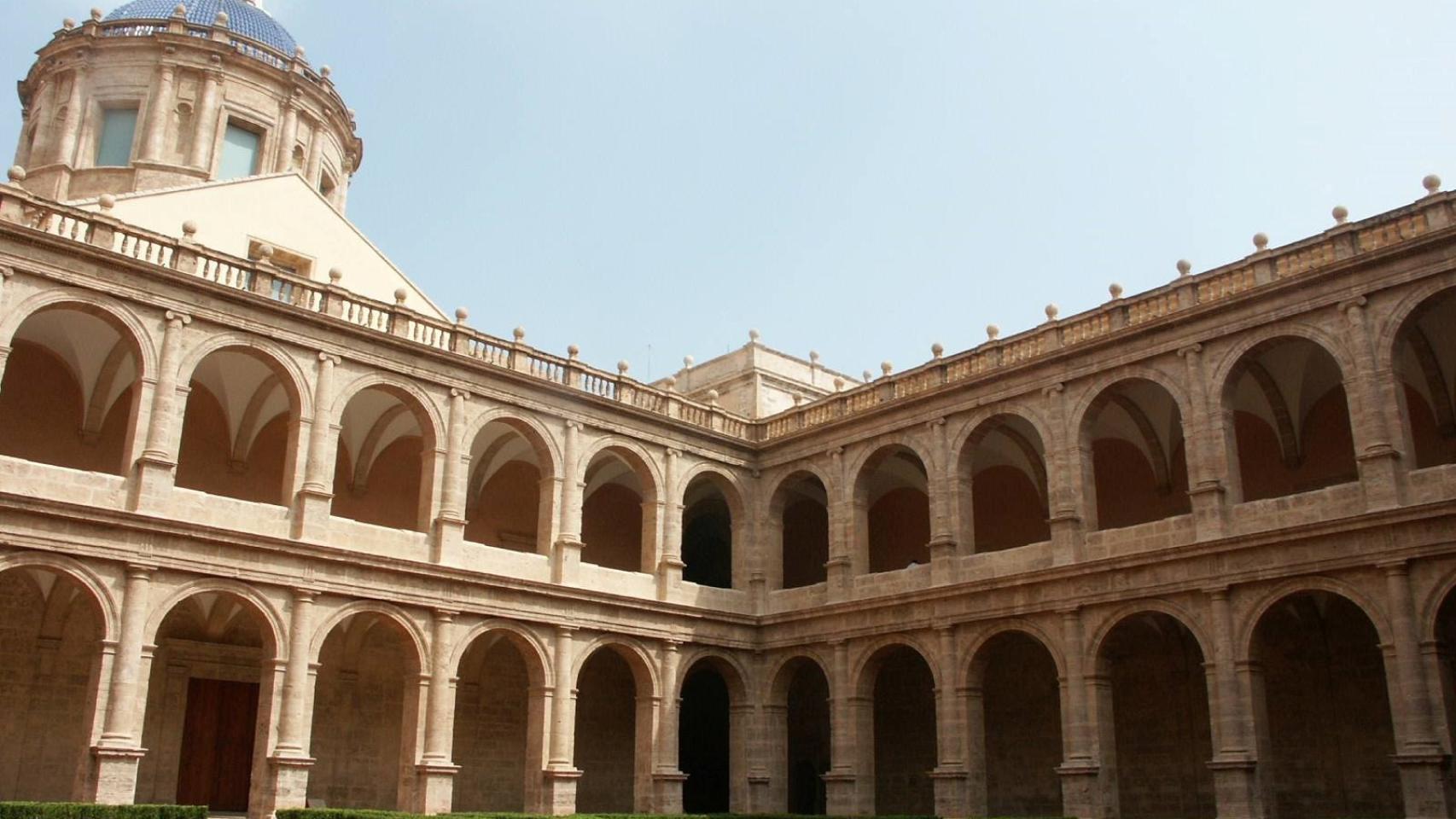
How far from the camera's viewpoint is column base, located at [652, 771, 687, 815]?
77.4ft

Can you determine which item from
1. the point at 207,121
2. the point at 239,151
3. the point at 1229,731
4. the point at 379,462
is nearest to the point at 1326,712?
the point at 1229,731

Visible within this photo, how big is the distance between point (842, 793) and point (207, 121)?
69.3ft

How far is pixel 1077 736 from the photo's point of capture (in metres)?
20.5

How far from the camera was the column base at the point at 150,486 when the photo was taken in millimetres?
18500

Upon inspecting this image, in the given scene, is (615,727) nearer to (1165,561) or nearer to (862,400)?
(862,400)

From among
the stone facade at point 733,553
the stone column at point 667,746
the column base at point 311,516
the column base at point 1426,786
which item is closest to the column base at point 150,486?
the stone facade at point 733,553

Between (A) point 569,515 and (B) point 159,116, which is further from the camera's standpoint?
(B) point 159,116

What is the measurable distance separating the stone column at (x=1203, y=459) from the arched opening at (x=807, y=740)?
A: 428 inches

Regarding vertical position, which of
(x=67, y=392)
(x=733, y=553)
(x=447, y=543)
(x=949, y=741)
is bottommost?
(x=949, y=741)

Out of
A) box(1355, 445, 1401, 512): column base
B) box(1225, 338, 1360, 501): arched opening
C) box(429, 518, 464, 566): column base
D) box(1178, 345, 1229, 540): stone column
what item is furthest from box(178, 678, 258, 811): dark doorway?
box(1355, 445, 1401, 512): column base

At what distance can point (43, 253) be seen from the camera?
18.4m

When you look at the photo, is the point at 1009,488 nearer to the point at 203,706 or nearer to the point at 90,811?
the point at 203,706

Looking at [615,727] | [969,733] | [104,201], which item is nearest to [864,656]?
[969,733]

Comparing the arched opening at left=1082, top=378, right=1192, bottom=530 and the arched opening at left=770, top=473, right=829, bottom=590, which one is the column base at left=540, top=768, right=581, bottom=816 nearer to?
the arched opening at left=770, top=473, right=829, bottom=590
